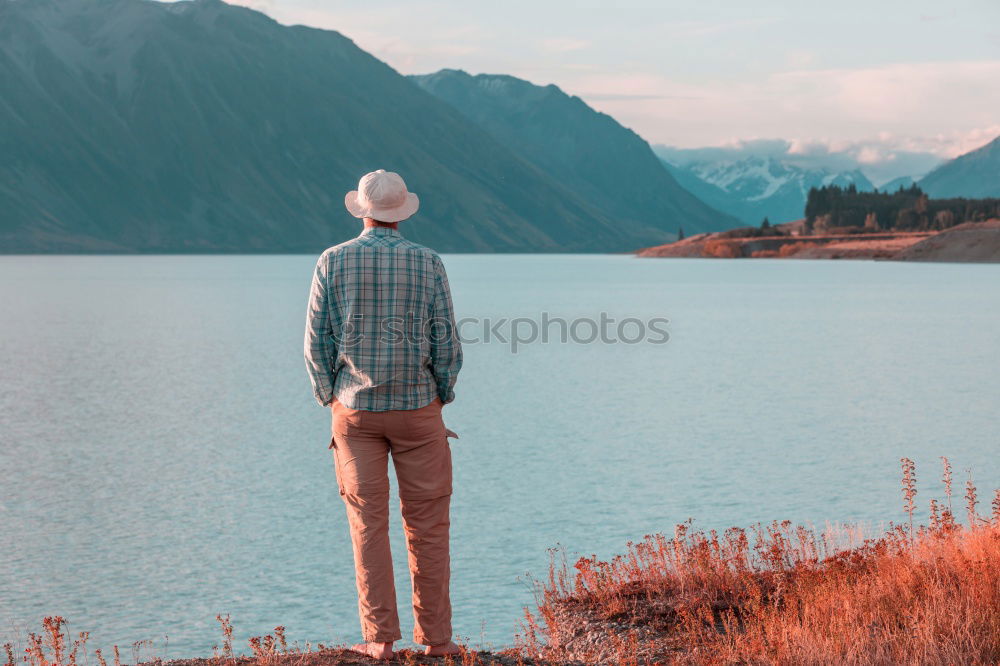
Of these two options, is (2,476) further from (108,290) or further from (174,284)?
(174,284)

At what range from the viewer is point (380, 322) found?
7.43 metres

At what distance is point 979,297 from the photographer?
82.1 metres

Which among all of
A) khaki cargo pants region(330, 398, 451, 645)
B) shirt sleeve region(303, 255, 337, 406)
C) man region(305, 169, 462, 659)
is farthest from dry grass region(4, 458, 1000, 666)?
shirt sleeve region(303, 255, 337, 406)

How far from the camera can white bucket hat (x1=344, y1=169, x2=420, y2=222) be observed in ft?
24.5

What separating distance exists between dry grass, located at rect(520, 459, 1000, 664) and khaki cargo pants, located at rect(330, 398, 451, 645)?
4.68 ft

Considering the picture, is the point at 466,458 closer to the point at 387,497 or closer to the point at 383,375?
the point at 387,497

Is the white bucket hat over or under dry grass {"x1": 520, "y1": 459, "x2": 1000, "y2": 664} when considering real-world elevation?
over

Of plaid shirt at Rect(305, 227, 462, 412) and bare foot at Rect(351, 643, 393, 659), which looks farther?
bare foot at Rect(351, 643, 393, 659)

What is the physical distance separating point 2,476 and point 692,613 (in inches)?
606

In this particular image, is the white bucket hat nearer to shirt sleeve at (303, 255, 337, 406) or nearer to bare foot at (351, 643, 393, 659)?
shirt sleeve at (303, 255, 337, 406)

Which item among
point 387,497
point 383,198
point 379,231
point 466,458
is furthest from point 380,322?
point 466,458

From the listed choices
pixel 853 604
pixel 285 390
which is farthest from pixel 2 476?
pixel 853 604

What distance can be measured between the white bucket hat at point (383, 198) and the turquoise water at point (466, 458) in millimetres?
6505

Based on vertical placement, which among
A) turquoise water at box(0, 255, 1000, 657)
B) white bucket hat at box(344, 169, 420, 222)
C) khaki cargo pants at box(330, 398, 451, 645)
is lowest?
turquoise water at box(0, 255, 1000, 657)
